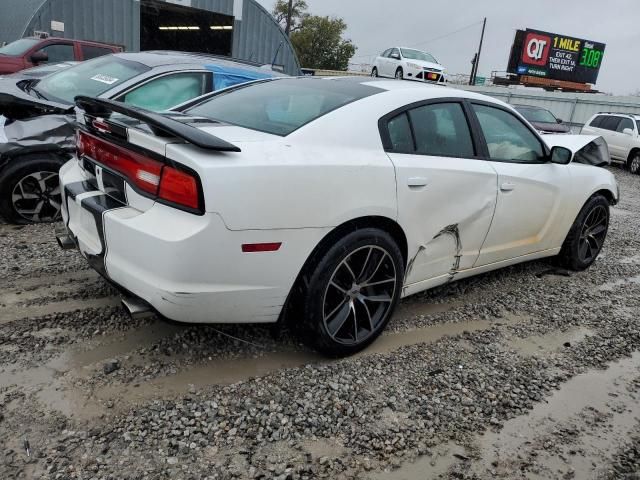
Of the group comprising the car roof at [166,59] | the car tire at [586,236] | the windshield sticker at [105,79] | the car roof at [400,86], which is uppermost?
the car roof at [400,86]

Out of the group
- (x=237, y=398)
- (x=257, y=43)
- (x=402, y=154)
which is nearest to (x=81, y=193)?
(x=237, y=398)

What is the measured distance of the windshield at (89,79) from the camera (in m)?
5.14

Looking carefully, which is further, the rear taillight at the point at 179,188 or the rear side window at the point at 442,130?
the rear side window at the point at 442,130

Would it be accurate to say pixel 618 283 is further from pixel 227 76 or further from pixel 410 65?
pixel 410 65

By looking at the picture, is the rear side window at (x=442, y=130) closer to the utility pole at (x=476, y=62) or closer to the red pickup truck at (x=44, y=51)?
the red pickup truck at (x=44, y=51)

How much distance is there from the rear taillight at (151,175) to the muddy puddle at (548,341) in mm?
2235

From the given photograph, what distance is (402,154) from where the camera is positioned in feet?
9.78

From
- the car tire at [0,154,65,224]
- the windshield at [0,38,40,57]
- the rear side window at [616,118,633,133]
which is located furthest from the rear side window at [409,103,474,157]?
the rear side window at [616,118,633,133]

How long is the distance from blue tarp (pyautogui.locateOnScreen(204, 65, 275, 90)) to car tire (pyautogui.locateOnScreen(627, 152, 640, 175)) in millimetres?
12437

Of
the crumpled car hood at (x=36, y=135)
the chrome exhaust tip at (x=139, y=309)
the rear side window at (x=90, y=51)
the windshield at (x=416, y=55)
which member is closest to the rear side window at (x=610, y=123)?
the windshield at (x=416, y=55)

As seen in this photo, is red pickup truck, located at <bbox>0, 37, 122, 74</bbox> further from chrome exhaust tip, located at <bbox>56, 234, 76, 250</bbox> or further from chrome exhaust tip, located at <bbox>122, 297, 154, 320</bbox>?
chrome exhaust tip, located at <bbox>122, 297, 154, 320</bbox>

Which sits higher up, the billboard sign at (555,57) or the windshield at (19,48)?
the billboard sign at (555,57)

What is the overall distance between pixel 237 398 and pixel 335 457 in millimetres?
575

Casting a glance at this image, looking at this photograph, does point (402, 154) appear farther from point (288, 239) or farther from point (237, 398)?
point (237, 398)
